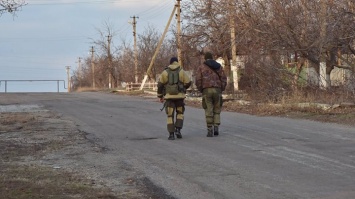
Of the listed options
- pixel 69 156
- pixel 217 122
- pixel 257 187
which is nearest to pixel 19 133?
pixel 69 156

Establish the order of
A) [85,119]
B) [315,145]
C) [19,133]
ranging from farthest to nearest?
1. [85,119]
2. [19,133]
3. [315,145]

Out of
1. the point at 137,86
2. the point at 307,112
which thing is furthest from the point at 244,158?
the point at 137,86

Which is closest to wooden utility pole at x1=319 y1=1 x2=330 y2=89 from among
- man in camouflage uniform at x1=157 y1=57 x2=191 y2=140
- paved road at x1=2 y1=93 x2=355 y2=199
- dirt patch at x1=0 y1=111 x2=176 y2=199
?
paved road at x1=2 y1=93 x2=355 y2=199

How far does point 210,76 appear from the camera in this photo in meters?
12.1

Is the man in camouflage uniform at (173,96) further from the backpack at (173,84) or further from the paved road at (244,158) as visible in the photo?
the paved road at (244,158)

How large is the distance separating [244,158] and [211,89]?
3.14 meters

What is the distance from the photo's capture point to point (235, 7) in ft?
76.2

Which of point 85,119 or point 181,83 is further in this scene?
point 85,119

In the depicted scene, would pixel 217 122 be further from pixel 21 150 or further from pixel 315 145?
pixel 21 150

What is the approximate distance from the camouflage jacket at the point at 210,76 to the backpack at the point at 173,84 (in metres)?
0.61

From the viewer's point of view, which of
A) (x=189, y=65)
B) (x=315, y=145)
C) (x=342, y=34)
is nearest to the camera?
(x=315, y=145)

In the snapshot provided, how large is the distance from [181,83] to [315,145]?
3.12m

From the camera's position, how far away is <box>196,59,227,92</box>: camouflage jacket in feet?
39.4

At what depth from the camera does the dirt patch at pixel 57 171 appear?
6.77 meters
